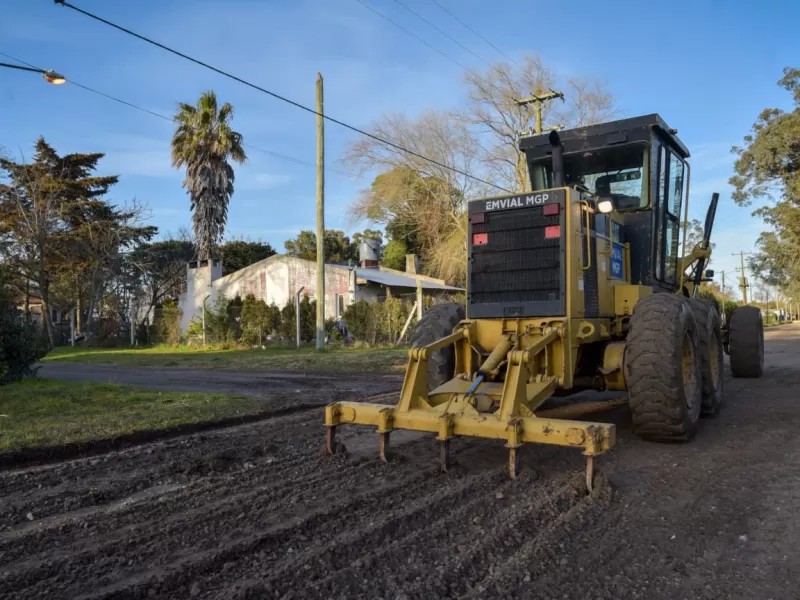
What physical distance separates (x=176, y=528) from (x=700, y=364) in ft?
17.8

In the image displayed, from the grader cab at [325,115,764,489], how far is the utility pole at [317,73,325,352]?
12.9 metres

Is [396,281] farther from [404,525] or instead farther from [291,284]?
[404,525]

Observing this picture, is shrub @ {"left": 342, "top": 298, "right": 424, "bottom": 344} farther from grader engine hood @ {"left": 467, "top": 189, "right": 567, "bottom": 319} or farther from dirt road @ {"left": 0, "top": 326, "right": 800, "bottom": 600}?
dirt road @ {"left": 0, "top": 326, "right": 800, "bottom": 600}

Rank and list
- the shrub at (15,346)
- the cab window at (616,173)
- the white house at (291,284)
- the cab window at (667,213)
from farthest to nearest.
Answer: the white house at (291,284)
the shrub at (15,346)
the cab window at (667,213)
the cab window at (616,173)

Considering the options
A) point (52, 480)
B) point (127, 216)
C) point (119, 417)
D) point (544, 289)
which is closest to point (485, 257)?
point (544, 289)

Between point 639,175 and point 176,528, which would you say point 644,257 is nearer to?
point 639,175

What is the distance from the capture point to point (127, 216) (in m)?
33.3

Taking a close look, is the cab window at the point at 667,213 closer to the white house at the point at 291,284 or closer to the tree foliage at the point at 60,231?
the white house at the point at 291,284

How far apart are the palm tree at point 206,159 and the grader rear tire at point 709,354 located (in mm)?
29242

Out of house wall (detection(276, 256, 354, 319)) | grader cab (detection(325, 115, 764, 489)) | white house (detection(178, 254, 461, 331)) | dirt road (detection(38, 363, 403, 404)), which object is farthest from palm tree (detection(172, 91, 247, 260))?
grader cab (detection(325, 115, 764, 489))

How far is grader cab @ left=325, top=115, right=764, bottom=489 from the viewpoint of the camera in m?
5.25

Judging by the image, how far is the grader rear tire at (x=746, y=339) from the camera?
11133mm

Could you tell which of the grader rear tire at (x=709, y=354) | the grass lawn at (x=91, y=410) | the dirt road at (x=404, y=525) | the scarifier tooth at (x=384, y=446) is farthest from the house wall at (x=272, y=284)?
the dirt road at (x=404, y=525)

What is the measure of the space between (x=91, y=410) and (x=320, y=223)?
43.9 feet
